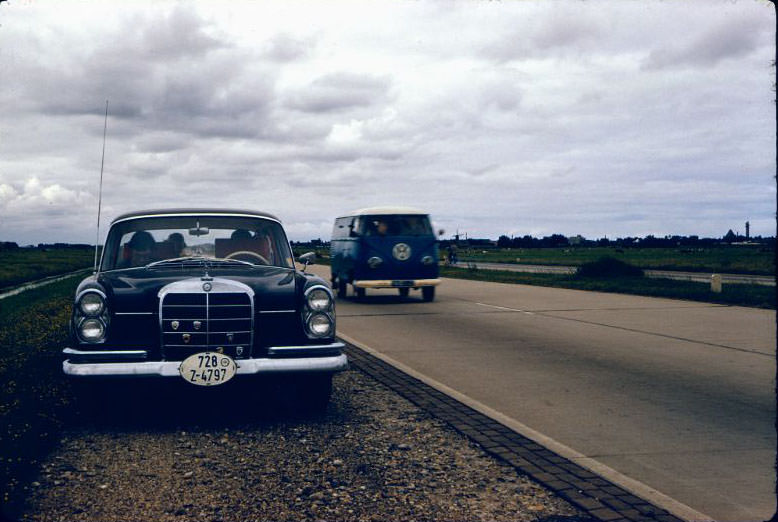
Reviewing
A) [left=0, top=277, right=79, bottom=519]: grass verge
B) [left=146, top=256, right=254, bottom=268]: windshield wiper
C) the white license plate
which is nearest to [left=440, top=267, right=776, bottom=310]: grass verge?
[left=146, top=256, right=254, bottom=268]: windshield wiper

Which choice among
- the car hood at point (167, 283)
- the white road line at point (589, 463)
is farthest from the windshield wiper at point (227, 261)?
the white road line at point (589, 463)

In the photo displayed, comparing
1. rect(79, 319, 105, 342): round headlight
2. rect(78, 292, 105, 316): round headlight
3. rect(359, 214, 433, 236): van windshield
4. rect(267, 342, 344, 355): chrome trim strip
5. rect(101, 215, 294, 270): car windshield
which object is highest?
rect(359, 214, 433, 236): van windshield

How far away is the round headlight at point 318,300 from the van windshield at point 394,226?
1167 cm

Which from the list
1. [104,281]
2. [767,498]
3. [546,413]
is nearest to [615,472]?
[767,498]

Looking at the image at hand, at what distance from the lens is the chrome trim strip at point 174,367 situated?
5078 millimetres

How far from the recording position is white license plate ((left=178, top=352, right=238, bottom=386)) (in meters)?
5.09

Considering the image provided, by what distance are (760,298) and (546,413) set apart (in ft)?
42.9

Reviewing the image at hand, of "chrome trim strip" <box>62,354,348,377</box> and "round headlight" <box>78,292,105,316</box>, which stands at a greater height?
"round headlight" <box>78,292,105,316</box>

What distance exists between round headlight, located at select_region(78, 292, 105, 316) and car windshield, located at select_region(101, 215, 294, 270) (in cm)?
→ 100

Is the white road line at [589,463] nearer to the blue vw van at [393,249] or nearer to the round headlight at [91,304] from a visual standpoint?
the round headlight at [91,304]

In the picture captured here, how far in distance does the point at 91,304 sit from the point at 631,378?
17.9 ft

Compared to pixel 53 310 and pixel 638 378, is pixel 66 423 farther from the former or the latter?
pixel 53 310

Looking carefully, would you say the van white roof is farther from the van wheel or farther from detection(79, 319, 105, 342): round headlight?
detection(79, 319, 105, 342): round headlight

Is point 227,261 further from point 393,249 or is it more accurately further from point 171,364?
point 393,249
